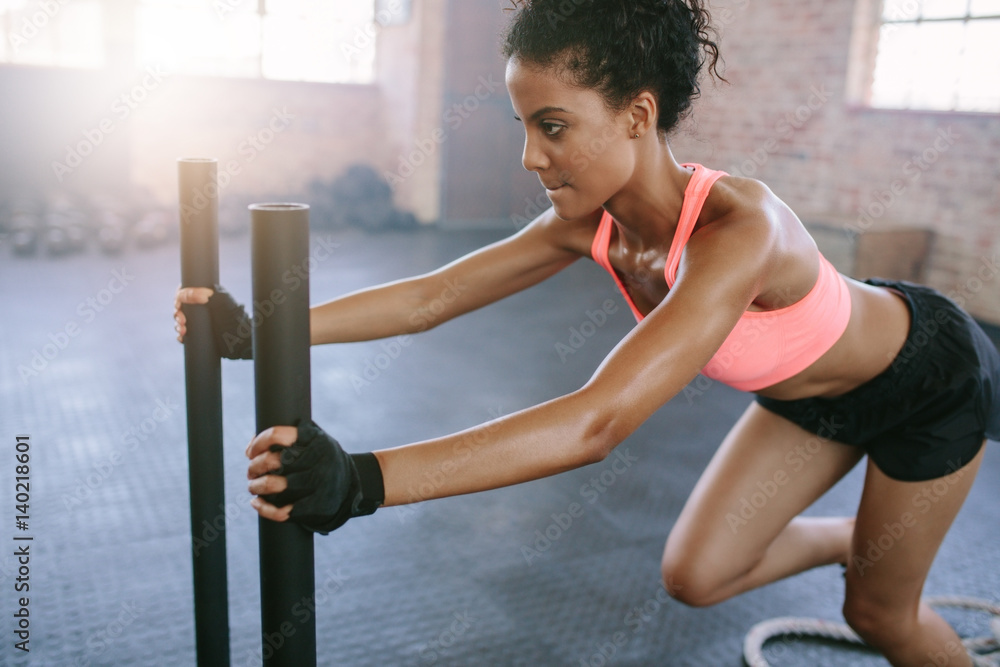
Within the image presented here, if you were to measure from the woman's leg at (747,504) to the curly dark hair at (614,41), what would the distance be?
30.3 inches

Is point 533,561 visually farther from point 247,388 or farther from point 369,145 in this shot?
point 369,145

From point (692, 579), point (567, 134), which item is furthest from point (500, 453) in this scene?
point (692, 579)

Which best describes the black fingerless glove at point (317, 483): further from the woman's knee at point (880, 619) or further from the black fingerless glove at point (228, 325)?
the woman's knee at point (880, 619)

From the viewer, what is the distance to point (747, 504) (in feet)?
5.35

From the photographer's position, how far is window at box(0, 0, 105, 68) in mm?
6398

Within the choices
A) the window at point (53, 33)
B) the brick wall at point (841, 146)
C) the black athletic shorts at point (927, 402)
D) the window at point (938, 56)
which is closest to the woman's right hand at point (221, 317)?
the black athletic shorts at point (927, 402)

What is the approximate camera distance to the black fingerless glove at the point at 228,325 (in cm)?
115

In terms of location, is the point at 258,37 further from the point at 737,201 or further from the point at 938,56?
the point at 737,201

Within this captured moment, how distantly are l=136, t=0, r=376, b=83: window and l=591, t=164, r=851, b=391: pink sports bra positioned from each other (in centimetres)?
648

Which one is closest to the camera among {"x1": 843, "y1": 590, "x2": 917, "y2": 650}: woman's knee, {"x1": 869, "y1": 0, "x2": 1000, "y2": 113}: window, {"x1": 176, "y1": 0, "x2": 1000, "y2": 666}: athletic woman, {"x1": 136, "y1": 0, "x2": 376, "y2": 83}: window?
{"x1": 176, "y1": 0, "x2": 1000, "y2": 666}: athletic woman

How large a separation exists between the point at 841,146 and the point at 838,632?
4.38 metres

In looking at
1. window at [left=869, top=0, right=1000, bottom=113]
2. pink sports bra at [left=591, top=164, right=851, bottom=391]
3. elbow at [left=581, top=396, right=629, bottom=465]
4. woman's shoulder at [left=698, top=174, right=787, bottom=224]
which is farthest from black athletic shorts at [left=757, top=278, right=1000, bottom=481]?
window at [left=869, top=0, right=1000, bottom=113]

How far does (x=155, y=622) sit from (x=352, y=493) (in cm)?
127

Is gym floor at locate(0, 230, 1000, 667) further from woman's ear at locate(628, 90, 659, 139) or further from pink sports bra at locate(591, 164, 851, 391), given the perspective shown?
woman's ear at locate(628, 90, 659, 139)
